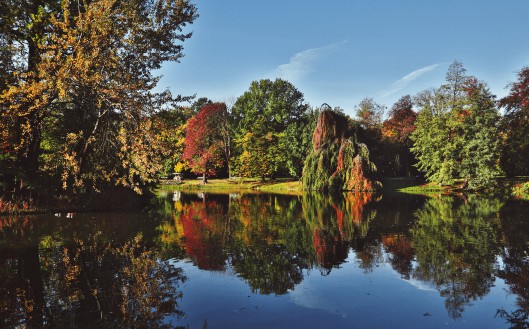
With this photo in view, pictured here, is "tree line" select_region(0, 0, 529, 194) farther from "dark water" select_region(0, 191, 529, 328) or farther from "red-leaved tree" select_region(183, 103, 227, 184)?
"red-leaved tree" select_region(183, 103, 227, 184)

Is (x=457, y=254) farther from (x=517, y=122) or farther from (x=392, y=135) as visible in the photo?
(x=392, y=135)

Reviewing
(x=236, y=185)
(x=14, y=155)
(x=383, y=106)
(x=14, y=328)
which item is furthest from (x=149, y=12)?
(x=383, y=106)

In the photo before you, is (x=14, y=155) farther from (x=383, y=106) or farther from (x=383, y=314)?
(x=383, y=106)

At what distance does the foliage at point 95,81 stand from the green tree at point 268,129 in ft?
94.6

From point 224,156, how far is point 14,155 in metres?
36.8

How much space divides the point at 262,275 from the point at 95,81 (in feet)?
41.5

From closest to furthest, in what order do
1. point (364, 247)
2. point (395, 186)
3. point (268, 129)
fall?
point (364, 247), point (395, 186), point (268, 129)

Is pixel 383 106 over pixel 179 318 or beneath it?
over

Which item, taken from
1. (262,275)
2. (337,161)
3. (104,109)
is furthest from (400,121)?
(262,275)

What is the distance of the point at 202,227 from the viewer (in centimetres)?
1591

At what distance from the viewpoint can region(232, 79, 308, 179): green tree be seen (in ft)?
162

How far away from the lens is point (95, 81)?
16266 millimetres

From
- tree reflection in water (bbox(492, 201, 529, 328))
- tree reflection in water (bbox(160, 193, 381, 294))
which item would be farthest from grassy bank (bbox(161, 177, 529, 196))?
tree reflection in water (bbox(160, 193, 381, 294))

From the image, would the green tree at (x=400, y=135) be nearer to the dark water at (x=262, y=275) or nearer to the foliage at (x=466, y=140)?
the foliage at (x=466, y=140)
